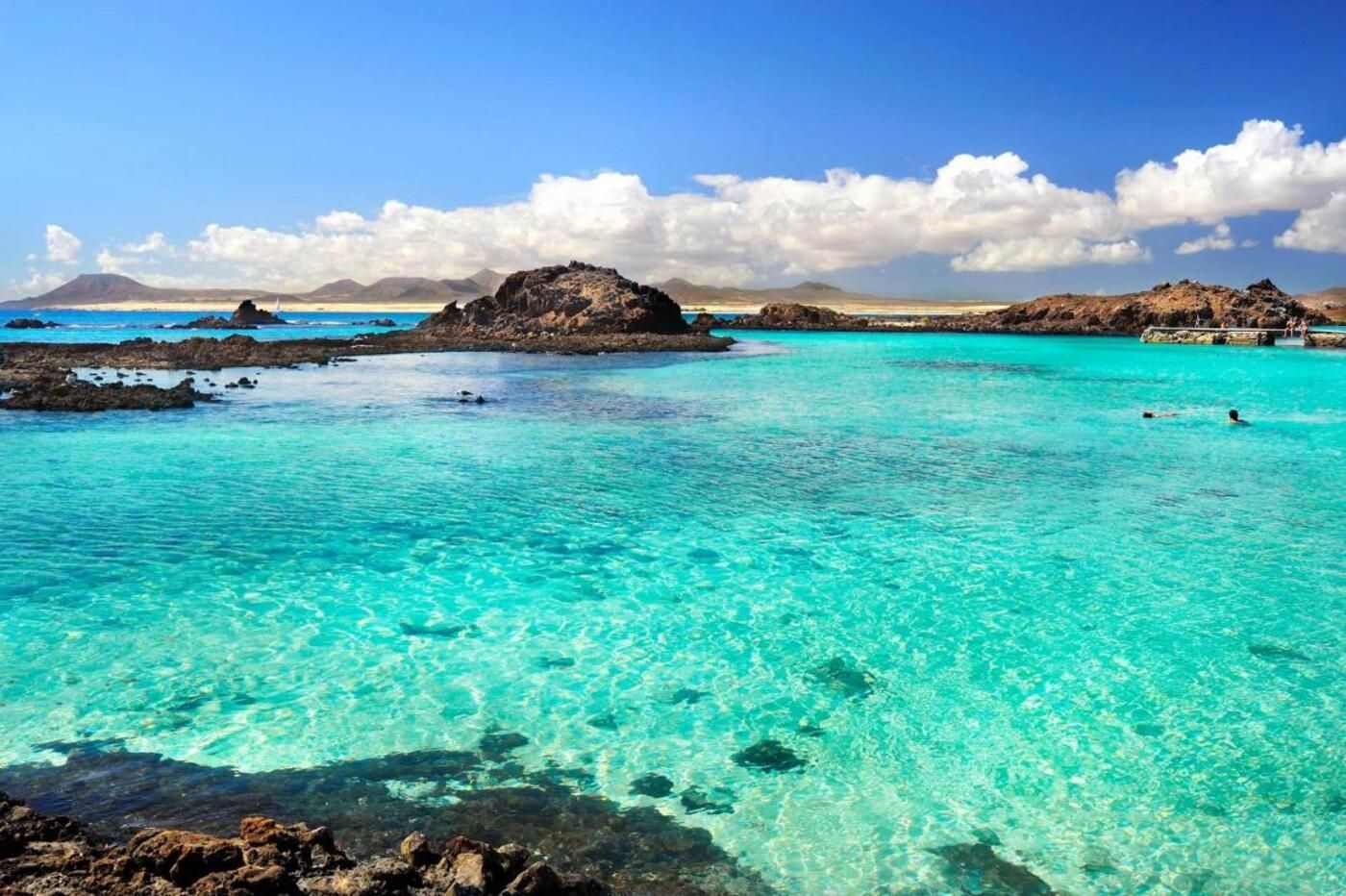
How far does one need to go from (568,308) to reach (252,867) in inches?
3625

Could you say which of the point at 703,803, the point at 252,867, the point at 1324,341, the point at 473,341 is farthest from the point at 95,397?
the point at 1324,341

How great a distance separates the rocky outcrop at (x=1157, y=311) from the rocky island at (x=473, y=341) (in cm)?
5360

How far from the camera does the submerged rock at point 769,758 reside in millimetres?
7754

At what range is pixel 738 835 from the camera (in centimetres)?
672

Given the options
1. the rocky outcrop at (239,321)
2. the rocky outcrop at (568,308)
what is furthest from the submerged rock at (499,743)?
the rocky outcrop at (239,321)

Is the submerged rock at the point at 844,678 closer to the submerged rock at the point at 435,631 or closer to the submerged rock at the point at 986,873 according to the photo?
the submerged rock at the point at 986,873

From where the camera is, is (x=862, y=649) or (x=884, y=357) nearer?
(x=862, y=649)

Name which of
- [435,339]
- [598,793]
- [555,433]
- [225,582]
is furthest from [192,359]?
[598,793]

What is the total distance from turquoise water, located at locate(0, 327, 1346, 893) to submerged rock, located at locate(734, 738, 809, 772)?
11cm

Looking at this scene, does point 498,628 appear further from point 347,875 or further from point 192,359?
point 192,359

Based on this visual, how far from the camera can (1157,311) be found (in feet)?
370

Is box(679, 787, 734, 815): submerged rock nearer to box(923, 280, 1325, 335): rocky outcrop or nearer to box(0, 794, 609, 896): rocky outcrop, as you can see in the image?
box(0, 794, 609, 896): rocky outcrop

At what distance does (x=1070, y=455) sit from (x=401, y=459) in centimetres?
1800

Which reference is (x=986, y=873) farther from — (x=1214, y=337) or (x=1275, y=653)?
(x=1214, y=337)
